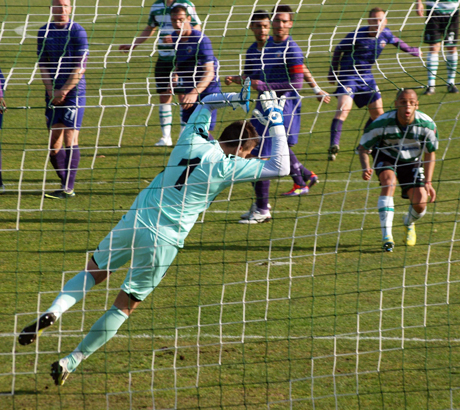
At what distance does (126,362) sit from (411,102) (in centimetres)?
337

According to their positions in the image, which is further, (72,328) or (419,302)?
(419,302)

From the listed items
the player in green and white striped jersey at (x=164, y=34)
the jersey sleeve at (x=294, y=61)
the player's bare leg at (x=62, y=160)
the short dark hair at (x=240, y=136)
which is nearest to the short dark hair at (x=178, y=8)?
the player in green and white striped jersey at (x=164, y=34)

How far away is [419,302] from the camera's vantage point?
5.70 m

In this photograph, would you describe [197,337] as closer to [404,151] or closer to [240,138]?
[240,138]

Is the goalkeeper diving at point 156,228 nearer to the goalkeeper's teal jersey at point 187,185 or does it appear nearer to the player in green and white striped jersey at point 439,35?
the goalkeeper's teal jersey at point 187,185

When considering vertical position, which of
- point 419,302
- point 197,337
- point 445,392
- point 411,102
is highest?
point 411,102

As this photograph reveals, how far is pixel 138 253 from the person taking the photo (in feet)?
14.8

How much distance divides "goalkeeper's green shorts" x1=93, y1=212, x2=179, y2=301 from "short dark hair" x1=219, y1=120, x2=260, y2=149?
0.84 meters

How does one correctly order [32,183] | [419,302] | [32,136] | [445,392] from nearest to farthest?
[445,392] < [419,302] < [32,183] < [32,136]

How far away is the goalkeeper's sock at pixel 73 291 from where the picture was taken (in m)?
4.53

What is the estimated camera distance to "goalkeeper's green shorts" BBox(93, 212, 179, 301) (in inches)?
176

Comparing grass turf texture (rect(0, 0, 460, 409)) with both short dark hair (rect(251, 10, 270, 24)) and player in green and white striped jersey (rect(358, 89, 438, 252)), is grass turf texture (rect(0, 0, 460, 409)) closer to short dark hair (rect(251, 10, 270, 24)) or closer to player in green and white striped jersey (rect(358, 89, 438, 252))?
player in green and white striped jersey (rect(358, 89, 438, 252))

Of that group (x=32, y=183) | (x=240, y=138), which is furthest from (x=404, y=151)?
(x=32, y=183)

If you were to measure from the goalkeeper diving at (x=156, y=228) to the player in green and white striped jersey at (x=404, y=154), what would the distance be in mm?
2158
